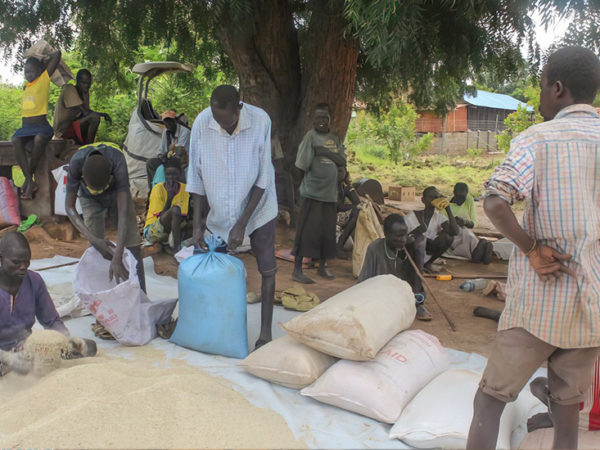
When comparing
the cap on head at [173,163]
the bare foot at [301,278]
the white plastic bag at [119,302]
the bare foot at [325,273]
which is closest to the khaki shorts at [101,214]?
the white plastic bag at [119,302]

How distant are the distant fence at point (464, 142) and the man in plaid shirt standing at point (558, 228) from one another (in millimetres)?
19535

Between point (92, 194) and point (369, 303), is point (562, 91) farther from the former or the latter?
point (92, 194)

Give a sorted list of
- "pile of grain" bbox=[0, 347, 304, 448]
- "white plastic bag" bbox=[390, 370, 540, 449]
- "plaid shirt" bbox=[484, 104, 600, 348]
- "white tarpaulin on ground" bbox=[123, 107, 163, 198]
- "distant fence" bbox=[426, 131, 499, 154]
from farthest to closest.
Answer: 1. "distant fence" bbox=[426, 131, 499, 154]
2. "white tarpaulin on ground" bbox=[123, 107, 163, 198]
3. "white plastic bag" bbox=[390, 370, 540, 449]
4. "pile of grain" bbox=[0, 347, 304, 448]
5. "plaid shirt" bbox=[484, 104, 600, 348]

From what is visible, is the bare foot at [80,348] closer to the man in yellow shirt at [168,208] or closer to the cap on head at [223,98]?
the cap on head at [223,98]

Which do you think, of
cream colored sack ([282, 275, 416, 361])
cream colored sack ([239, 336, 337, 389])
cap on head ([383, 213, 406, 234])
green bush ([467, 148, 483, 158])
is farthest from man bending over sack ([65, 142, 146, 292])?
green bush ([467, 148, 483, 158])

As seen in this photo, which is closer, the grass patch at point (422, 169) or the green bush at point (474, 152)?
the grass patch at point (422, 169)

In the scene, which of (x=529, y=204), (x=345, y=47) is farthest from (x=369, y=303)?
(x=345, y=47)

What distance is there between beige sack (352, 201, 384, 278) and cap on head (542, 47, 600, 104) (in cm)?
335

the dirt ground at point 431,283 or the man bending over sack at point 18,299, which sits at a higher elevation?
the man bending over sack at point 18,299

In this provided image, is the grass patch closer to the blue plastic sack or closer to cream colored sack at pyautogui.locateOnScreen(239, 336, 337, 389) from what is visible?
the blue plastic sack

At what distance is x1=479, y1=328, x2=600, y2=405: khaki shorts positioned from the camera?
1.83m

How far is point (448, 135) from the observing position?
70.1ft

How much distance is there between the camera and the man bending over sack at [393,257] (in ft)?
12.1

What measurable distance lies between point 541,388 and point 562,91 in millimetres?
1135
